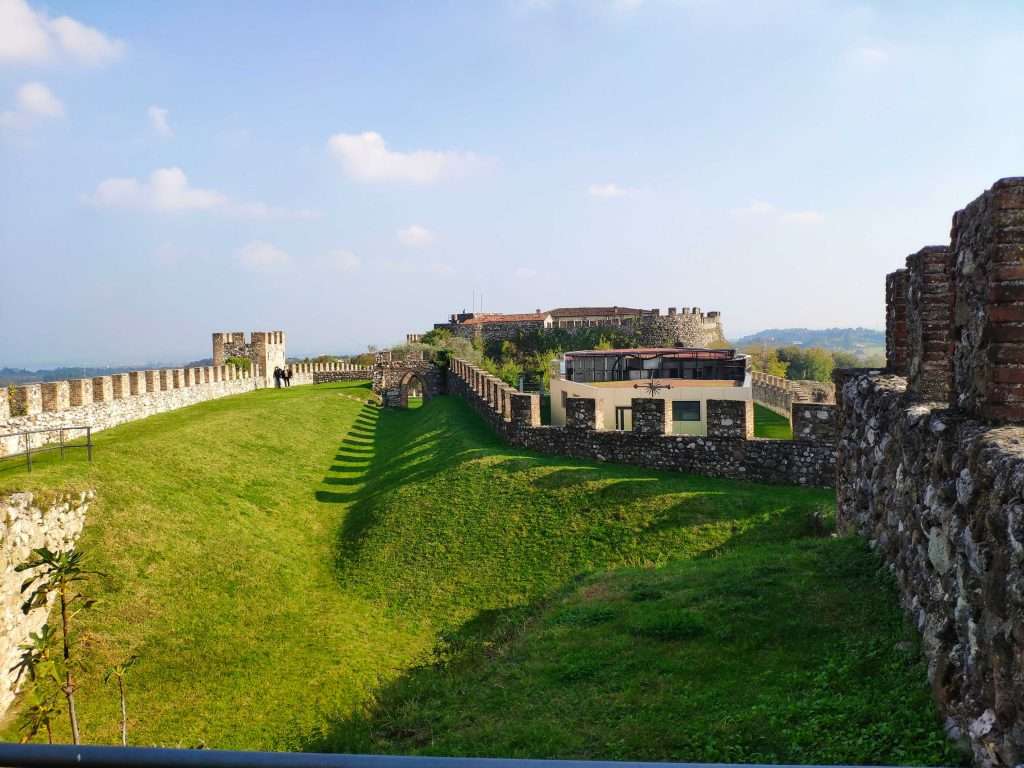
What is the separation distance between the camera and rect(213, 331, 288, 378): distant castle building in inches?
1789

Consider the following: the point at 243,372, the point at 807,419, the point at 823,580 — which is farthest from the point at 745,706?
the point at 243,372

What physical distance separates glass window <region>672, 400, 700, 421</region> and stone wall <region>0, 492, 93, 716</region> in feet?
52.3

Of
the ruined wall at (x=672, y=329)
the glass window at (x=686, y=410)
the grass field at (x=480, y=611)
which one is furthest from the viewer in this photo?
the ruined wall at (x=672, y=329)

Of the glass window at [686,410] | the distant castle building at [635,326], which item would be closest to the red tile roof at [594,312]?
the distant castle building at [635,326]

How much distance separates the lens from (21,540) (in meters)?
11.0

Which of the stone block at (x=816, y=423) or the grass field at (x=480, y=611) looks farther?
the stone block at (x=816, y=423)

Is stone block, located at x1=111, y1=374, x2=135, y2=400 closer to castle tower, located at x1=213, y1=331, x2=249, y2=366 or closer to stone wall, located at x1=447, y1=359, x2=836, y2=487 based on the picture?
stone wall, located at x1=447, y1=359, x2=836, y2=487

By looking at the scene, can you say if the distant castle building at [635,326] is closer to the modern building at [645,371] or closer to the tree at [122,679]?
the modern building at [645,371]

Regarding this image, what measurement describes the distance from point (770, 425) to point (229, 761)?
83.9 ft

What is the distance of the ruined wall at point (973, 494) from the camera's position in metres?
3.18

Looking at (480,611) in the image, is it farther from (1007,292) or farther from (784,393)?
(784,393)

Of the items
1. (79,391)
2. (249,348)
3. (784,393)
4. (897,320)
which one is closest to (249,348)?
(249,348)

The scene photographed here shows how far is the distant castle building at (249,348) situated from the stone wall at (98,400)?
40.9 ft

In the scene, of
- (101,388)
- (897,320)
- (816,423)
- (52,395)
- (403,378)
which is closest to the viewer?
(897,320)
